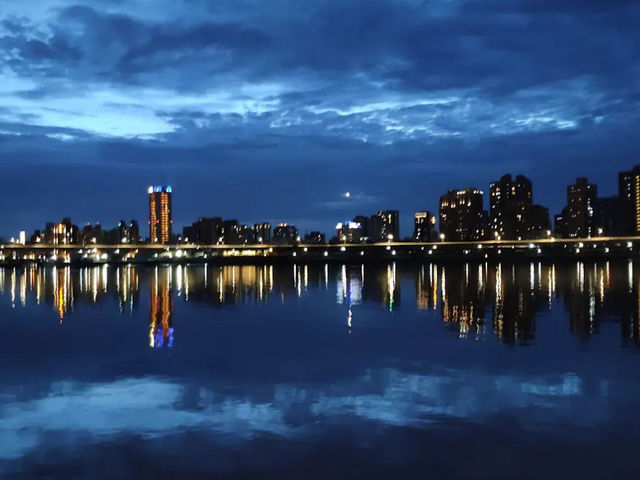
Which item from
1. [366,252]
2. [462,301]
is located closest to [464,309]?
[462,301]

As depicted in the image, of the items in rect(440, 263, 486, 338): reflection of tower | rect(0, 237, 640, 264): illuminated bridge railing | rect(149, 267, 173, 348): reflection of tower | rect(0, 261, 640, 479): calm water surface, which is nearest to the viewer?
rect(0, 261, 640, 479): calm water surface

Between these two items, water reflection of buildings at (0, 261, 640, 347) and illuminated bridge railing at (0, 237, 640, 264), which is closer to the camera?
water reflection of buildings at (0, 261, 640, 347)

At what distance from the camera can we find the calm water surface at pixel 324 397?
1163 cm

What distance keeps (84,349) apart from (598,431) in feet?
54.2

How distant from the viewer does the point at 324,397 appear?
634 inches

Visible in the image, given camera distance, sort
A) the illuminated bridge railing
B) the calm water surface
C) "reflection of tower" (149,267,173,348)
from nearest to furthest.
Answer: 1. the calm water surface
2. "reflection of tower" (149,267,173,348)
3. the illuminated bridge railing

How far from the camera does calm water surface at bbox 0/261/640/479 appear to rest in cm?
1163

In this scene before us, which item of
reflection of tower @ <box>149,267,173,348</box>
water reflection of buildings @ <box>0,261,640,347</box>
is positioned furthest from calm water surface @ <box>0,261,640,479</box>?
water reflection of buildings @ <box>0,261,640,347</box>

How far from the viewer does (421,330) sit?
27578mm

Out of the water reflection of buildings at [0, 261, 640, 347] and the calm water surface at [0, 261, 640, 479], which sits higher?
the calm water surface at [0, 261, 640, 479]

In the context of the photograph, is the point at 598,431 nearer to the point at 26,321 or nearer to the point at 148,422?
the point at 148,422

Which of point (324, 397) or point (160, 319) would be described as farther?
point (160, 319)

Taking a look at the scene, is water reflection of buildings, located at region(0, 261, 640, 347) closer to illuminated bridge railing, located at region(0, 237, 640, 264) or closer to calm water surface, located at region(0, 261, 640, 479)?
calm water surface, located at region(0, 261, 640, 479)

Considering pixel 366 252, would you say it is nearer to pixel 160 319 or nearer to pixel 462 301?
pixel 462 301
